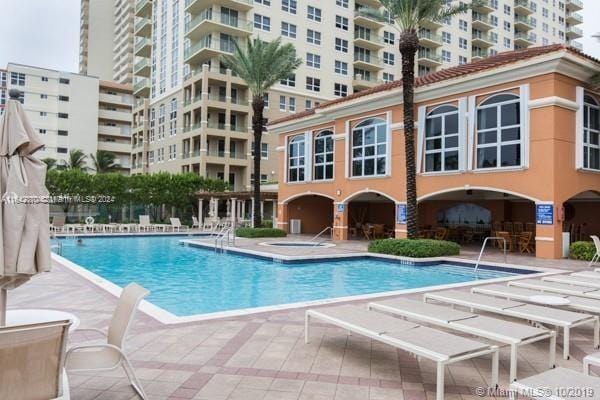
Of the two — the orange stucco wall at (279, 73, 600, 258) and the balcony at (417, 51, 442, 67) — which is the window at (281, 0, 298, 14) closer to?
the balcony at (417, 51, 442, 67)

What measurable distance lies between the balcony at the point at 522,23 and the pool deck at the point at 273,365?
64946 mm

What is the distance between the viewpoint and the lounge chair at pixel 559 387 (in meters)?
3.00

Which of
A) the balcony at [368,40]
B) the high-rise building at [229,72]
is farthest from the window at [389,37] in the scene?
the balcony at [368,40]

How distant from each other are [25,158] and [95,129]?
214ft

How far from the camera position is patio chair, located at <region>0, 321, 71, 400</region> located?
8.93 ft

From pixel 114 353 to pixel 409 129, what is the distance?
49.6 feet

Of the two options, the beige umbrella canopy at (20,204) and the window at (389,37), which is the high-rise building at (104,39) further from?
the beige umbrella canopy at (20,204)

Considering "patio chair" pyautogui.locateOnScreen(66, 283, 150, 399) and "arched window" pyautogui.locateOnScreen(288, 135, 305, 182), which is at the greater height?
"arched window" pyautogui.locateOnScreen(288, 135, 305, 182)

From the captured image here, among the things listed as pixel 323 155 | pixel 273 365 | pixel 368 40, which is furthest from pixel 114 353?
pixel 368 40

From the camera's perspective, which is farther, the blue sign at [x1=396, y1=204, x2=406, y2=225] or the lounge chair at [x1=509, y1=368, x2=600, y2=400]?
the blue sign at [x1=396, y1=204, x2=406, y2=225]

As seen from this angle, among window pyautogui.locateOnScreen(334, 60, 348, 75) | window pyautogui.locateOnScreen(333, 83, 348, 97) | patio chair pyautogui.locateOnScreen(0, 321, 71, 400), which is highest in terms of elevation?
window pyautogui.locateOnScreen(334, 60, 348, 75)

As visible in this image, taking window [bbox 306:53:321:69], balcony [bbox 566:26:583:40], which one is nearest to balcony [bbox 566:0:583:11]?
balcony [bbox 566:26:583:40]

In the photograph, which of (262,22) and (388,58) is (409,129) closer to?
(262,22)

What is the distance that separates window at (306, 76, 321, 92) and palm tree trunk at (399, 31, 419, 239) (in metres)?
28.3
